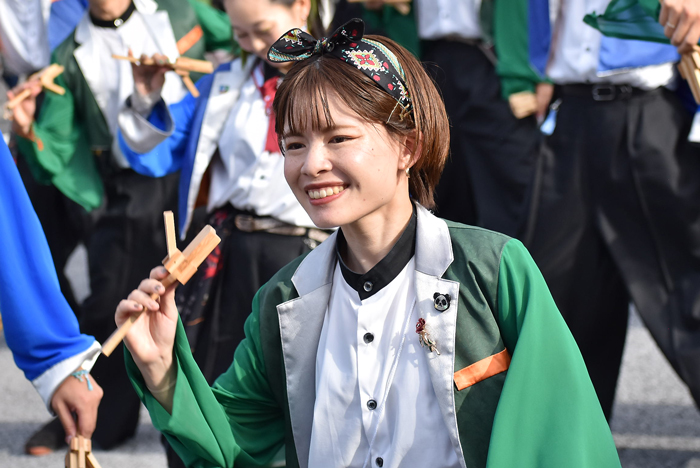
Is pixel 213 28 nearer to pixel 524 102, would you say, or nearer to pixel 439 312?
pixel 524 102

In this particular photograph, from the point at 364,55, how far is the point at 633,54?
1.52 m

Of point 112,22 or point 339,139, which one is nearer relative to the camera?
point 339,139

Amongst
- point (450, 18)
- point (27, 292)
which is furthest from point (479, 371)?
point (450, 18)

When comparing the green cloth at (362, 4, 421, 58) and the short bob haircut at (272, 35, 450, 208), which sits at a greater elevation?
the short bob haircut at (272, 35, 450, 208)

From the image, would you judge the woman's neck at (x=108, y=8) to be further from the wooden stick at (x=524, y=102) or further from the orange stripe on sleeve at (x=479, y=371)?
the orange stripe on sleeve at (x=479, y=371)

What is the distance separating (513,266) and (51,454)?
8.65 feet

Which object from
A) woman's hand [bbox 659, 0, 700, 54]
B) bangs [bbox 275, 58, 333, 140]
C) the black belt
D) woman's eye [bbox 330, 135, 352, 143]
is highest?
bangs [bbox 275, 58, 333, 140]

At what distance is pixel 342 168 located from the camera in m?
1.88

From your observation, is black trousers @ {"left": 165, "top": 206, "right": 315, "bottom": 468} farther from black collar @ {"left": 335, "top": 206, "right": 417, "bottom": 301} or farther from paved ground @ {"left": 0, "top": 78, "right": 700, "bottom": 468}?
black collar @ {"left": 335, "top": 206, "right": 417, "bottom": 301}

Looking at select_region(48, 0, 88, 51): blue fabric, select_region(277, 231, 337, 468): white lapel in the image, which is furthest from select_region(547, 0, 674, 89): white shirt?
select_region(48, 0, 88, 51): blue fabric

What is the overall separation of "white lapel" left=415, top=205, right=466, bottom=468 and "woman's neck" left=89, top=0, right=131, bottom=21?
2349 mm

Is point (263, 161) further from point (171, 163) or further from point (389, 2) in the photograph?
point (389, 2)

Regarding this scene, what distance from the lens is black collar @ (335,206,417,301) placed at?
6.49 feet

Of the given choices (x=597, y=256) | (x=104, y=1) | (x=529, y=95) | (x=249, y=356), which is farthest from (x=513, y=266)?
(x=104, y=1)
